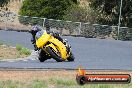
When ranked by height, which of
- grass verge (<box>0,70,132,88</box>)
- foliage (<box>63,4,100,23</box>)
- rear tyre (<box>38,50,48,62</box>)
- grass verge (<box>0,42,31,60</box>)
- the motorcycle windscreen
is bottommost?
foliage (<box>63,4,100,23</box>)

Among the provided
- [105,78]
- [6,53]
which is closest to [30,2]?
[6,53]

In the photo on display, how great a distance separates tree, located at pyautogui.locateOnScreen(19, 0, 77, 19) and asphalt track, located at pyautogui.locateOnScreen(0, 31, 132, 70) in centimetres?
1166

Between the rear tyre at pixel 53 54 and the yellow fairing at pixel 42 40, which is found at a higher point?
the yellow fairing at pixel 42 40

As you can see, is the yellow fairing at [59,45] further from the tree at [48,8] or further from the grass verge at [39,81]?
the tree at [48,8]

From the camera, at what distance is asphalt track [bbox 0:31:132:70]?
16.5 metres

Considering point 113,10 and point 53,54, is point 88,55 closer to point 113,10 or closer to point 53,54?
point 53,54

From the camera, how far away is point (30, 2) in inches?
1986

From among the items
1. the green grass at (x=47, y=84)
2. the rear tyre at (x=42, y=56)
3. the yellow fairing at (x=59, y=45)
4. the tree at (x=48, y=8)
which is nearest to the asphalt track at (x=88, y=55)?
the rear tyre at (x=42, y=56)

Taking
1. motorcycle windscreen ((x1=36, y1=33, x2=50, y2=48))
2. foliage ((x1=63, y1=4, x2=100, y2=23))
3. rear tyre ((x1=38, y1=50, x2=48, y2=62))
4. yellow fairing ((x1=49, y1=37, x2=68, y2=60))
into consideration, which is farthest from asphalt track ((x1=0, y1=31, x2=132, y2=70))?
foliage ((x1=63, y1=4, x2=100, y2=23))

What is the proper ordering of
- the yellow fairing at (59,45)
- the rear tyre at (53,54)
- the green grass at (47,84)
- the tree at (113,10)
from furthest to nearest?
the tree at (113,10) → the yellow fairing at (59,45) → the rear tyre at (53,54) → the green grass at (47,84)

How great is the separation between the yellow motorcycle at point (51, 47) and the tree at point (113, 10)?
27.1 meters

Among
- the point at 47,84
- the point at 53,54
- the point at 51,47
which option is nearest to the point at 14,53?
the point at 53,54

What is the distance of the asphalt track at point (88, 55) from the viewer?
16.5m

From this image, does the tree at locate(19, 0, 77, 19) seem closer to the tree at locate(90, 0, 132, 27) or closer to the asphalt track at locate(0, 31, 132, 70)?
the tree at locate(90, 0, 132, 27)
